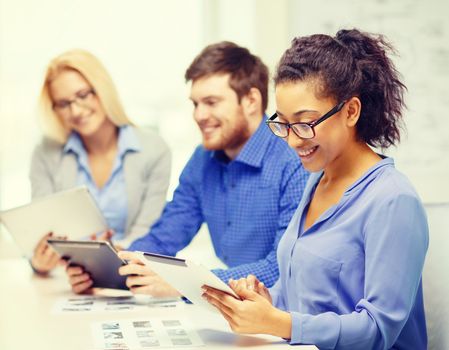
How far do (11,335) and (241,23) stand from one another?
224cm

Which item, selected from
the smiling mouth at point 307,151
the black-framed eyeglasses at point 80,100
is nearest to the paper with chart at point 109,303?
the smiling mouth at point 307,151

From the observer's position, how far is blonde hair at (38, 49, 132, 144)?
282 cm

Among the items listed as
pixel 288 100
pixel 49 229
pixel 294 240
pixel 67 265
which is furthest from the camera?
pixel 49 229

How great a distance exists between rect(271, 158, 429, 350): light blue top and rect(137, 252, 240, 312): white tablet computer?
17 centimetres

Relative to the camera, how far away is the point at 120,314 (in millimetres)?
1852

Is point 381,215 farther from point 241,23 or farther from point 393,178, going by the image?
point 241,23

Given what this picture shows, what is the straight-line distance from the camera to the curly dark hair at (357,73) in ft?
5.08

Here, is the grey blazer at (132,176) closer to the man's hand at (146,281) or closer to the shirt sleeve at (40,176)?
A: the shirt sleeve at (40,176)

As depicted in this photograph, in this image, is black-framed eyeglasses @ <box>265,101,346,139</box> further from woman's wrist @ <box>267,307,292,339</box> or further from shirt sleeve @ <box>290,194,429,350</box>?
woman's wrist @ <box>267,307,292,339</box>

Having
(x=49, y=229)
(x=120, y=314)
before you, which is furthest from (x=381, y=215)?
(x=49, y=229)

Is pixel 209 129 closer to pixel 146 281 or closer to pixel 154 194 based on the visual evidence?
pixel 146 281

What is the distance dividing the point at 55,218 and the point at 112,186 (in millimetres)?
534

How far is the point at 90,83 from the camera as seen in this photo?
9.24 feet

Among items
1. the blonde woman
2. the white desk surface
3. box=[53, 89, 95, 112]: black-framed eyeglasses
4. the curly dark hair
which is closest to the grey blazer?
the blonde woman
